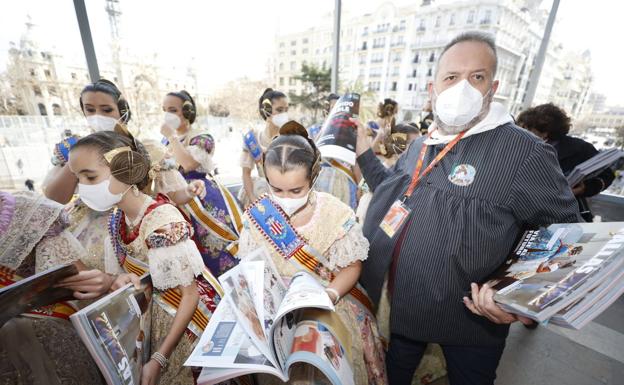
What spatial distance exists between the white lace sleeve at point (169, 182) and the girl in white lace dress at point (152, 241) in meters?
0.41

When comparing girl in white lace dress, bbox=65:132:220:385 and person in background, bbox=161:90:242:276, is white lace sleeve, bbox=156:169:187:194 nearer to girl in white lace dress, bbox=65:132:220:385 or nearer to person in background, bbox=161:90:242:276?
person in background, bbox=161:90:242:276

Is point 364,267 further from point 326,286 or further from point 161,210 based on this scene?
point 161,210

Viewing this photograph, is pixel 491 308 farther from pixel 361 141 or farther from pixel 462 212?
pixel 361 141

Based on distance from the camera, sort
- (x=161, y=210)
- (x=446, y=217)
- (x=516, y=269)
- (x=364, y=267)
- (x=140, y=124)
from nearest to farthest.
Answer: (x=516, y=269) → (x=446, y=217) → (x=161, y=210) → (x=364, y=267) → (x=140, y=124)

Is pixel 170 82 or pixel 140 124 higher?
pixel 170 82

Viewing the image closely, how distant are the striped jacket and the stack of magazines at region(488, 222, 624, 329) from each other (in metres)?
0.09

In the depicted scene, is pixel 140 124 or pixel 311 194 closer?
pixel 311 194

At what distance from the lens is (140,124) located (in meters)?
2.47

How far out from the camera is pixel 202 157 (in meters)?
2.01

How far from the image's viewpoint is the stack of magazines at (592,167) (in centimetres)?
197

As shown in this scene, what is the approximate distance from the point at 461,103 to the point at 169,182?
5.29 ft

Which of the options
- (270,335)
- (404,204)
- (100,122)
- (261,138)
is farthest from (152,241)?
(261,138)

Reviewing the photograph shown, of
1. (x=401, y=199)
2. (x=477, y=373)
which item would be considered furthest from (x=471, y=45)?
(x=477, y=373)

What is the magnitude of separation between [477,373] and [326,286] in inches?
28.0
